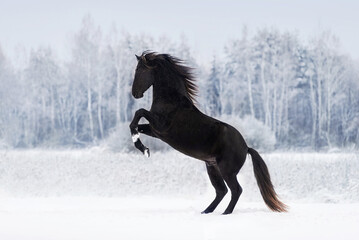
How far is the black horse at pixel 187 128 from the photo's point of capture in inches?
205

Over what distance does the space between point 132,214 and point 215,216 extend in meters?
0.96

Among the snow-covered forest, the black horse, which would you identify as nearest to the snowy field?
the black horse

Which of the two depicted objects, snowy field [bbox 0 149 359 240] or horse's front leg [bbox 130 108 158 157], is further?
horse's front leg [bbox 130 108 158 157]

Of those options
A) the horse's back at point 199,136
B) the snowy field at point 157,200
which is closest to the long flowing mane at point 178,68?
the horse's back at point 199,136

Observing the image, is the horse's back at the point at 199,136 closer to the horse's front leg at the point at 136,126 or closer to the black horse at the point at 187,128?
the black horse at the point at 187,128

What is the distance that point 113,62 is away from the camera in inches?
1171

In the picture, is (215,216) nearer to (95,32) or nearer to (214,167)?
(214,167)

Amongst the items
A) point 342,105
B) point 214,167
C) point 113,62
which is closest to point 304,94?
point 342,105

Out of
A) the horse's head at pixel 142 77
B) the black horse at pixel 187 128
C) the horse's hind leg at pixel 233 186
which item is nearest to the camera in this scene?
the black horse at pixel 187 128

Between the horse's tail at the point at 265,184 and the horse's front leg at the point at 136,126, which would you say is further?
the horse's tail at the point at 265,184

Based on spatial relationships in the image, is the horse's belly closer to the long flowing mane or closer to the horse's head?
the long flowing mane

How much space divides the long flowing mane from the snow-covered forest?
71.8ft

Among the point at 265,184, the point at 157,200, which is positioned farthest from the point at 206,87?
the point at 265,184

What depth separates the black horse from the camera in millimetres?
5215
